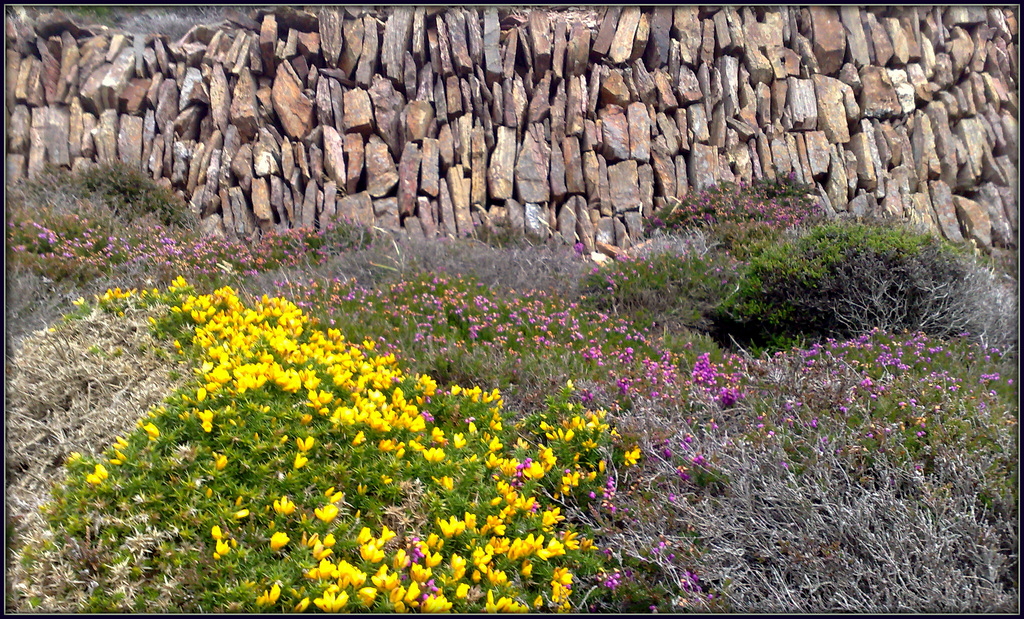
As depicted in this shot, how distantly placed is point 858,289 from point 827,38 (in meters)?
7.11

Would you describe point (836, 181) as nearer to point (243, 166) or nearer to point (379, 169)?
point (379, 169)

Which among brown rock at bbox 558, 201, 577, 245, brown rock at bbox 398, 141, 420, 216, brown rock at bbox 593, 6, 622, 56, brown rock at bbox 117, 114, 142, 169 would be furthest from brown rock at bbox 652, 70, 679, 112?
brown rock at bbox 117, 114, 142, 169

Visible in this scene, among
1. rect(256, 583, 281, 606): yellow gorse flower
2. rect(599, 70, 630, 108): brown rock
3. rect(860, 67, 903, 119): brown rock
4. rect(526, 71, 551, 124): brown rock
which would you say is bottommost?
rect(256, 583, 281, 606): yellow gorse flower

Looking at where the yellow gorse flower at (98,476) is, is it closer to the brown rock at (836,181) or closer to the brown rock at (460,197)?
the brown rock at (460,197)

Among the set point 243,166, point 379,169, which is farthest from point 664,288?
point 243,166

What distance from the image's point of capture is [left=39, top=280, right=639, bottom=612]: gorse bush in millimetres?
1854

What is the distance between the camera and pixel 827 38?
9742 mm

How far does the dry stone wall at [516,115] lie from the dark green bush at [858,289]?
337cm

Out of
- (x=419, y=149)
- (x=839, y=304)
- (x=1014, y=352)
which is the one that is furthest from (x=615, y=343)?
(x=419, y=149)

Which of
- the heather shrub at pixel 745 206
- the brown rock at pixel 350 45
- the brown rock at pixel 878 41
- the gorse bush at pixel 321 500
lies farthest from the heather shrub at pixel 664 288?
the brown rock at pixel 878 41

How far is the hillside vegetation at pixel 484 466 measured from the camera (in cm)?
195

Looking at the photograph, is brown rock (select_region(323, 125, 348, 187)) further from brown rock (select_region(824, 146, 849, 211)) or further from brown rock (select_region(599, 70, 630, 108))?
brown rock (select_region(824, 146, 849, 211))

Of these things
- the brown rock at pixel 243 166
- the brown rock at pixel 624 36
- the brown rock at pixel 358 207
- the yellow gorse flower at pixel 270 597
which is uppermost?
the brown rock at pixel 624 36

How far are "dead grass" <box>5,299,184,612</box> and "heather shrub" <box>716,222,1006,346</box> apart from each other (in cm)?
445
